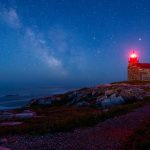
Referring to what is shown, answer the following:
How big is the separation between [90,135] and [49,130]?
10.9 ft

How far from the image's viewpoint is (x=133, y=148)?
14516 mm

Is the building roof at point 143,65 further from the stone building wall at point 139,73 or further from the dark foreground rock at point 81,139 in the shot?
the dark foreground rock at point 81,139

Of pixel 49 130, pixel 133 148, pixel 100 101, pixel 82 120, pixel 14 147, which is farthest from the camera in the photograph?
pixel 100 101

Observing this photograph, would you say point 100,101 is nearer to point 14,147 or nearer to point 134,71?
point 14,147

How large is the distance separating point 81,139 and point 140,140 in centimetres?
349

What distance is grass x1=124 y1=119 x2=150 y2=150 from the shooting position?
47.8 ft

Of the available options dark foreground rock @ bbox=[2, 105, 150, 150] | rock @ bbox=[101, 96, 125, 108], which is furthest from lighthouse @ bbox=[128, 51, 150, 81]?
dark foreground rock @ bbox=[2, 105, 150, 150]

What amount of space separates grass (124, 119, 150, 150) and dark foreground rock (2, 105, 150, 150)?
1.33 feet

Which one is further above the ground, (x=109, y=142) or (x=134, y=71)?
(x=134, y=71)

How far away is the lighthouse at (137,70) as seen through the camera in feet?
305

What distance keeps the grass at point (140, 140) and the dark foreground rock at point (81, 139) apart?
1.33 ft

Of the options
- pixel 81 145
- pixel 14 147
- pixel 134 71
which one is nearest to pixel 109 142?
pixel 81 145

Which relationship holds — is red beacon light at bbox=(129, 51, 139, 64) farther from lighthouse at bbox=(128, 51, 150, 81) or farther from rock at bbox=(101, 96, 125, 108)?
rock at bbox=(101, 96, 125, 108)

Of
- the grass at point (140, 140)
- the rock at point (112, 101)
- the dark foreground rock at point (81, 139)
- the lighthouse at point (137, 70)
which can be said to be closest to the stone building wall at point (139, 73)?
the lighthouse at point (137, 70)
